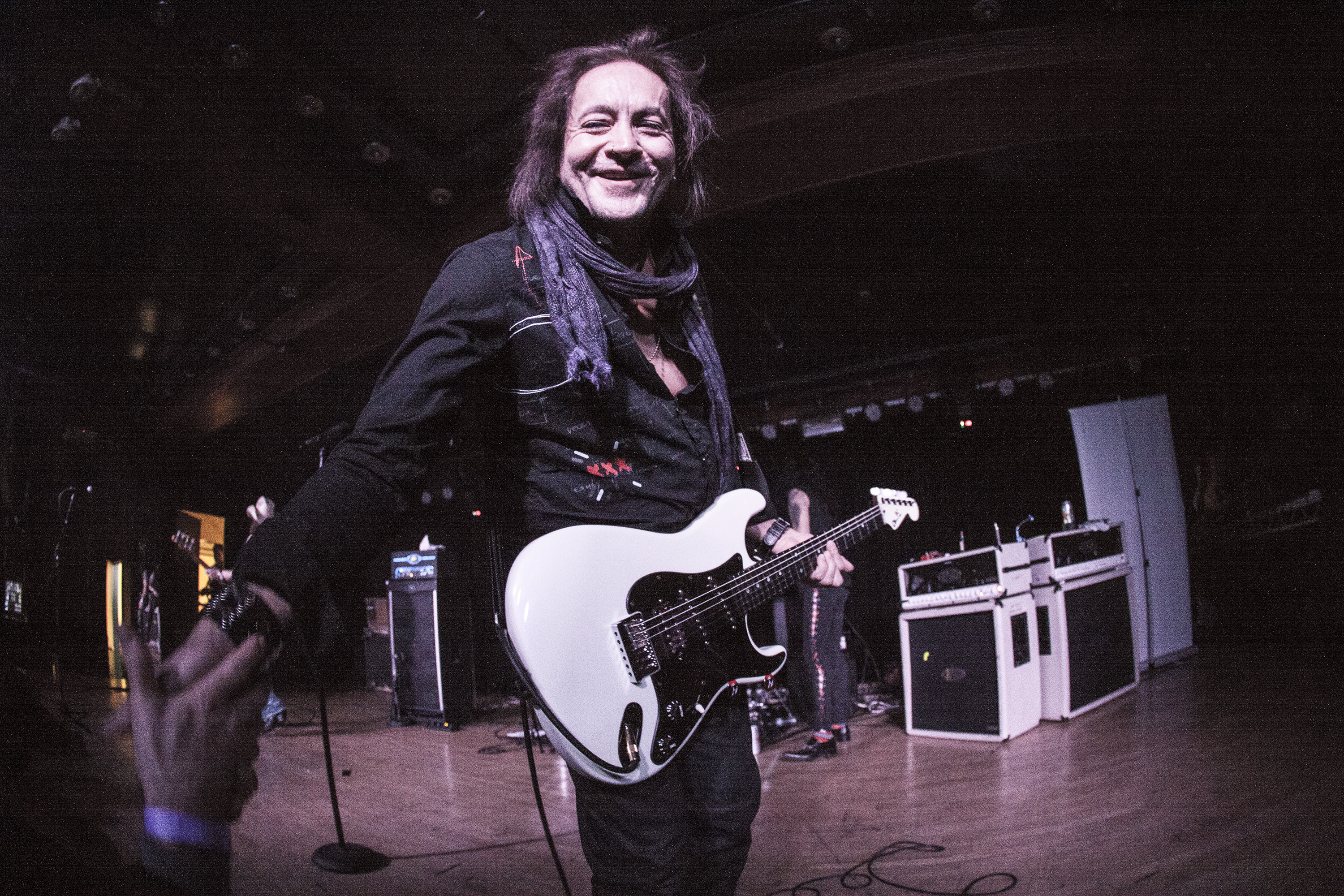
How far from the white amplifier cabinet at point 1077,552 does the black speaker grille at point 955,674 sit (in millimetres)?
687

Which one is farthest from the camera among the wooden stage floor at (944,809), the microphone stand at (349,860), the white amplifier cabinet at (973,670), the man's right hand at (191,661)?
the white amplifier cabinet at (973,670)

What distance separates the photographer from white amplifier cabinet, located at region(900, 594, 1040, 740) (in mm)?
4453

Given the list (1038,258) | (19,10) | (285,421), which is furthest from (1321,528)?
(285,421)

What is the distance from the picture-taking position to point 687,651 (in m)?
1.22

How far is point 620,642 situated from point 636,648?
29mm

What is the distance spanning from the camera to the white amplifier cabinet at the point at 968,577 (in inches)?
178

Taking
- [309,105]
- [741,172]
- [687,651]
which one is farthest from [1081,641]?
[309,105]

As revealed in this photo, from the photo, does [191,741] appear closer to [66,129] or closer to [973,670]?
[973,670]

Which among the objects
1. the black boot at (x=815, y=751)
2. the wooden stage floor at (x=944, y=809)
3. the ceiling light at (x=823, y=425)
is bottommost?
the black boot at (x=815, y=751)

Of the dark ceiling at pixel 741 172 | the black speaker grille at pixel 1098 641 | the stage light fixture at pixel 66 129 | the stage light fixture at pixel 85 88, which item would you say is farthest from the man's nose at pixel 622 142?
the black speaker grille at pixel 1098 641

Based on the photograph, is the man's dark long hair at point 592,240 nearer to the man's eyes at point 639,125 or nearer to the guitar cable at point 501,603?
the man's eyes at point 639,125

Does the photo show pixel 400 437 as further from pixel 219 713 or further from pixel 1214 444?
pixel 1214 444

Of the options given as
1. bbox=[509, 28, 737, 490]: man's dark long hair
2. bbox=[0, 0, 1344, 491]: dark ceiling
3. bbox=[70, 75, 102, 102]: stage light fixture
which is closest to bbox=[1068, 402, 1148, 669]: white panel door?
bbox=[0, 0, 1344, 491]: dark ceiling

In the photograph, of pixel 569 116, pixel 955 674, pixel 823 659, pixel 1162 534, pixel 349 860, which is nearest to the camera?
pixel 569 116
